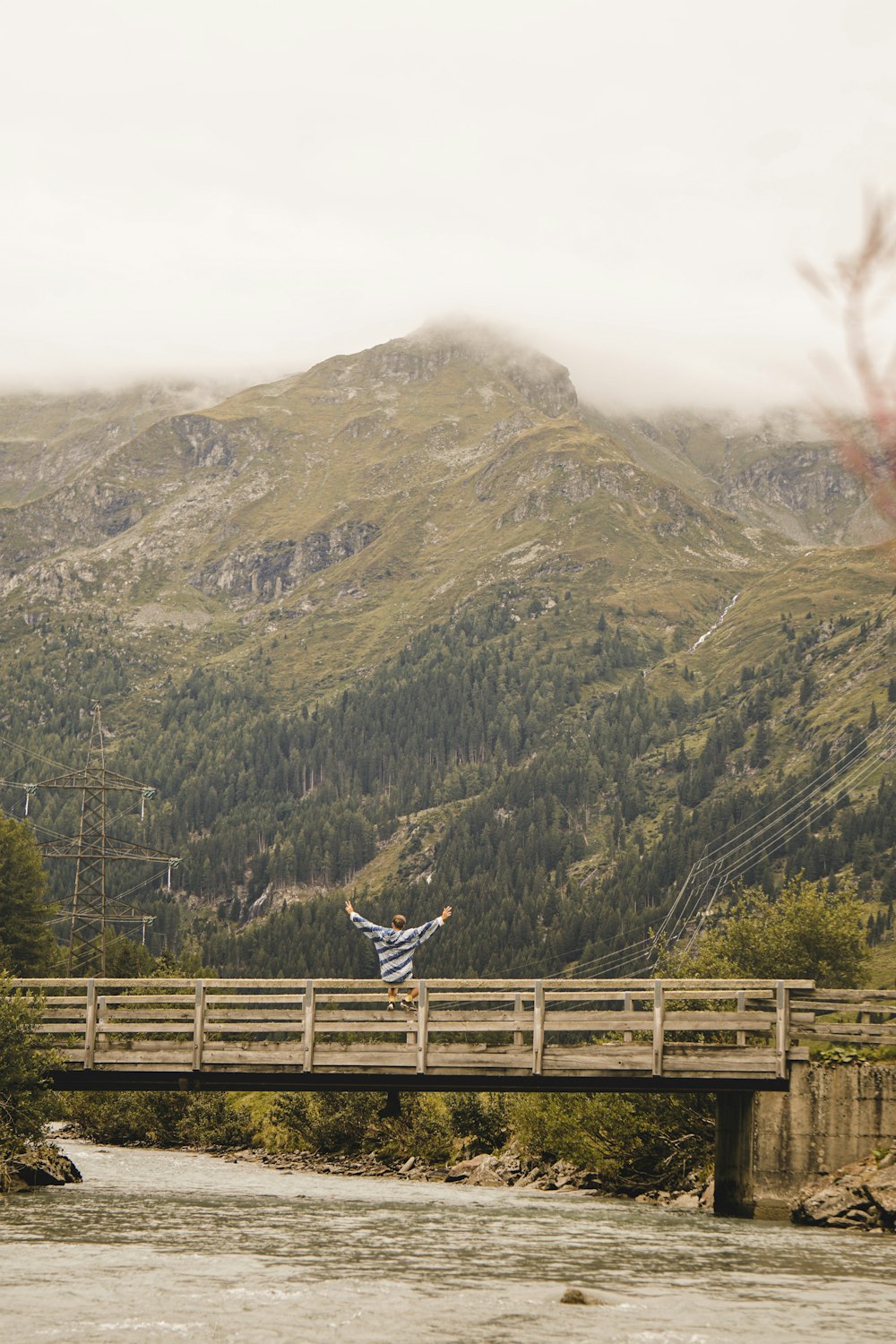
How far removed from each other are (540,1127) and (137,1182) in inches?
574

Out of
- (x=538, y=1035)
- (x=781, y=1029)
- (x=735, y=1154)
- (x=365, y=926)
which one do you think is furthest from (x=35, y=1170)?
(x=781, y=1029)

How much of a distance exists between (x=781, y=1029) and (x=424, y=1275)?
12704 mm

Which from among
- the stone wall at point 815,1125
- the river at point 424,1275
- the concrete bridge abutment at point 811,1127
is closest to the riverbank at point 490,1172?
the river at point 424,1275

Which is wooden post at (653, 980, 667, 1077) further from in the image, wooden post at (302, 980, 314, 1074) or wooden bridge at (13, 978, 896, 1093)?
wooden post at (302, 980, 314, 1074)

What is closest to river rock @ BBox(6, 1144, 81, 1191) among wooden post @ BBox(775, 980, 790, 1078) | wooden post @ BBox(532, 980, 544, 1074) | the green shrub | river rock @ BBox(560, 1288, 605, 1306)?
the green shrub

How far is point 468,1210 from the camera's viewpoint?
4119 centimetres

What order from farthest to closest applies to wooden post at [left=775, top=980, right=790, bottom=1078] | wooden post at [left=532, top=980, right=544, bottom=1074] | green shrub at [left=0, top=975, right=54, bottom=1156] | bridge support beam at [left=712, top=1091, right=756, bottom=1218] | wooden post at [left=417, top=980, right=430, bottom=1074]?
green shrub at [left=0, top=975, right=54, bottom=1156], bridge support beam at [left=712, top=1091, right=756, bottom=1218], wooden post at [left=775, top=980, right=790, bottom=1078], wooden post at [left=532, top=980, right=544, bottom=1074], wooden post at [left=417, top=980, right=430, bottom=1074]

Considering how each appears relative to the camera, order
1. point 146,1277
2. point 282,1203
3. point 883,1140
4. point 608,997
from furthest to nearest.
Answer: point 282,1203
point 608,997
point 883,1140
point 146,1277

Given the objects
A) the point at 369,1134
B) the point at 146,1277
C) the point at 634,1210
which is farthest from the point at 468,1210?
the point at 369,1134

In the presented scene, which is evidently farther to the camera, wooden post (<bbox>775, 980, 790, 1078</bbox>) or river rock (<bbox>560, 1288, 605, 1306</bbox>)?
wooden post (<bbox>775, 980, 790, 1078</bbox>)

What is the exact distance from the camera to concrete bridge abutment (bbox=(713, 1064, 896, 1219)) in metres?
35.4

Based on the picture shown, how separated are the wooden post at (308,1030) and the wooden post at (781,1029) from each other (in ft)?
36.5

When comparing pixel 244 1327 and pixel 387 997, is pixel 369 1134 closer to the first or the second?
pixel 387 997

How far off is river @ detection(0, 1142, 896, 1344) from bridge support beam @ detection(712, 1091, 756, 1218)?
1.08m
